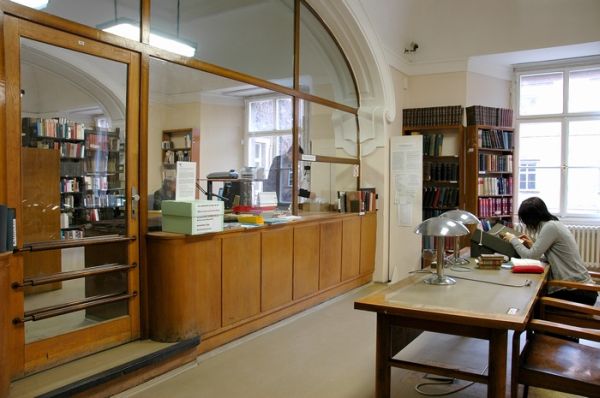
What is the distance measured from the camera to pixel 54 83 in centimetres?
290

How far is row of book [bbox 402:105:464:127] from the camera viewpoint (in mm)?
6664

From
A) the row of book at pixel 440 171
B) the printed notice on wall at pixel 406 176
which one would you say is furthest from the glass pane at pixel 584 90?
the printed notice on wall at pixel 406 176

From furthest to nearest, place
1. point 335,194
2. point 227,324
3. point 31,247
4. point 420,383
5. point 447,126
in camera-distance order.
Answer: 1. point 447,126
2. point 335,194
3. point 227,324
4. point 420,383
5. point 31,247

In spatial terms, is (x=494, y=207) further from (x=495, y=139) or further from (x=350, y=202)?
(x=350, y=202)

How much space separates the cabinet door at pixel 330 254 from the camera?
5211 mm

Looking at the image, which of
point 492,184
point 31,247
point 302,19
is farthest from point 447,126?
point 31,247

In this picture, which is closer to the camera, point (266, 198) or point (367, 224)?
point (266, 198)

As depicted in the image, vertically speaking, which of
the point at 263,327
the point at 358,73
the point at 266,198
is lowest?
the point at 263,327

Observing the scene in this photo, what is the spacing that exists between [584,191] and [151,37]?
6716mm

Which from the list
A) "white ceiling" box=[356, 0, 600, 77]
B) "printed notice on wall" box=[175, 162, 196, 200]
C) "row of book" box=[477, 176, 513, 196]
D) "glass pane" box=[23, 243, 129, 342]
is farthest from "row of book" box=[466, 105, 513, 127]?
"glass pane" box=[23, 243, 129, 342]

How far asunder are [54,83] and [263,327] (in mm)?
2734

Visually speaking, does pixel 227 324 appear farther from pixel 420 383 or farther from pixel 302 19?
pixel 302 19

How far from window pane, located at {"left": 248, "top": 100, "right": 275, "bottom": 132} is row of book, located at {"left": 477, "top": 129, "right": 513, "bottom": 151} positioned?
3.41m

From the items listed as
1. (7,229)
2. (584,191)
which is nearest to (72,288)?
(7,229)
